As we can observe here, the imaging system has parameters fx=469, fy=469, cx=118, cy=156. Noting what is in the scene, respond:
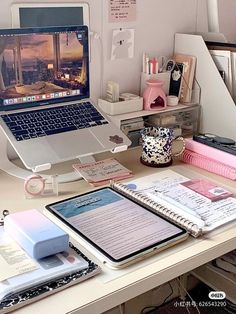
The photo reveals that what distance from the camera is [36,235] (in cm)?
93

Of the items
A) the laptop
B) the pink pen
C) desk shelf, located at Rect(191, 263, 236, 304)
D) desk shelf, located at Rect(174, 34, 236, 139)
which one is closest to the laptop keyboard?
the laptop

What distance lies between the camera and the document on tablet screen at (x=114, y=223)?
3.24 ft

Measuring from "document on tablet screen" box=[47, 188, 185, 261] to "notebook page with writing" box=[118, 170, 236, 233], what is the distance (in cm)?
6

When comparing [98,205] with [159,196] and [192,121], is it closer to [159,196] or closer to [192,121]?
[159,196]

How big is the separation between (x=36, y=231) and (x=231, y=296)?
1058 millimetres

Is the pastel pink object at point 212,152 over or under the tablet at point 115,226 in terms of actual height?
over

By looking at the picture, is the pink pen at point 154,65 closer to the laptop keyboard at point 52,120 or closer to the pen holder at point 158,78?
the pen holder at point 158,78

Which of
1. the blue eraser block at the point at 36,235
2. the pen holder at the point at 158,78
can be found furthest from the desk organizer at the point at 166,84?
the blue eraser block at the point at 36,235

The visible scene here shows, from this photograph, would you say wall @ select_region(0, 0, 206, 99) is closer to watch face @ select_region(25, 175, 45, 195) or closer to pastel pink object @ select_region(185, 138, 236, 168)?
pastel pink object @ select_region(185, 138, 236, 168)

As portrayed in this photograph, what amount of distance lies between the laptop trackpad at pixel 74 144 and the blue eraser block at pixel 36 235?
321 mm

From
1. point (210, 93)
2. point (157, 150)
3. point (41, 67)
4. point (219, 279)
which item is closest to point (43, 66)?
point (41, 67)

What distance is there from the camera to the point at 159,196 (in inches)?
47.5

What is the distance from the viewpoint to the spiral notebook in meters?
1.09

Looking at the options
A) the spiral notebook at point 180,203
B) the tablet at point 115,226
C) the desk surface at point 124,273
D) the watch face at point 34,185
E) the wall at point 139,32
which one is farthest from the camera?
the wall at point 139,32
